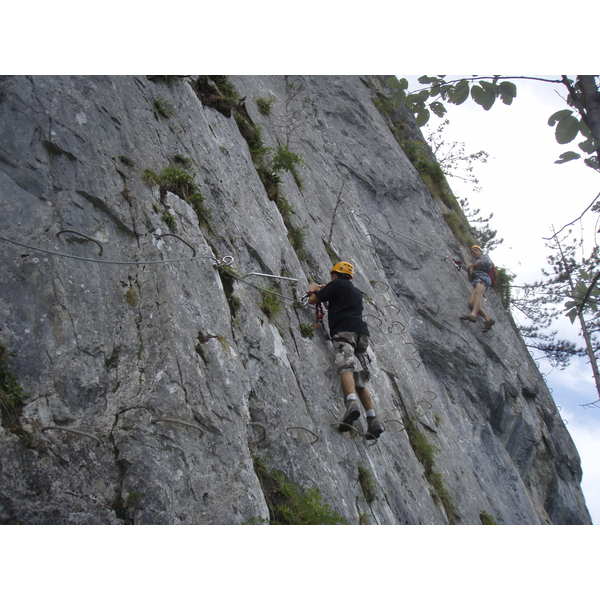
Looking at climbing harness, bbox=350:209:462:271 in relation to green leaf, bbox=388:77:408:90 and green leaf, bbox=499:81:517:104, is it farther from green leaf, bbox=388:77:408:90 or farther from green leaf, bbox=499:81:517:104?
green leaf, bbox=499:81:517:104

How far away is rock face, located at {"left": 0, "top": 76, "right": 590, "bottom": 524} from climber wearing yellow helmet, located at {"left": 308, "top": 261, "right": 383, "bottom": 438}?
0.29 meters

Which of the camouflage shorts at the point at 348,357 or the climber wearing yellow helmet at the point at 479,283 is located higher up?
the climber wearing yellow helmet at the point at 479,283

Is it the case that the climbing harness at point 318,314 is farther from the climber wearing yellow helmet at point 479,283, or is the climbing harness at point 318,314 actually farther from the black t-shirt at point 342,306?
the climber wearing yellow helmet at point 479,283

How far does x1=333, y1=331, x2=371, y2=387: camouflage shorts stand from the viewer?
579 centimetres

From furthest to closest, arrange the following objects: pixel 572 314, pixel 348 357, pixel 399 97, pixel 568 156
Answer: pixel 348 357
pixel 399 97
pixel 572 314
pixel 568 156

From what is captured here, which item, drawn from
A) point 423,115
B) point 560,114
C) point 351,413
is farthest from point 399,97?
point 351,413

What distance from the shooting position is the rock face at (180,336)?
3.64m

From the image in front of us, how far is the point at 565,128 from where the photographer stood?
91.7 inches

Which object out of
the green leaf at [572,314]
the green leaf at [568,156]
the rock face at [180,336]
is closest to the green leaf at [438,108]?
the green leaf at [568,156]

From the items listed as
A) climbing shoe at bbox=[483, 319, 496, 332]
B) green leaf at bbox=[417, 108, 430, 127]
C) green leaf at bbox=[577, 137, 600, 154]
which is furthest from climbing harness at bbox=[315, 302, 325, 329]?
climbing shoe at bbox=[483, 319, 496, 332]

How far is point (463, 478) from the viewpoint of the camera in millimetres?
8102

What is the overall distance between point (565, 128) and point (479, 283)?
33.1 feet

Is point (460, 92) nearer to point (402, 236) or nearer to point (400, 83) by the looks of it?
point (400, 83)

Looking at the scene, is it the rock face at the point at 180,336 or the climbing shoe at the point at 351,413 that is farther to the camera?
the climbing shoe at the point at 351,413
